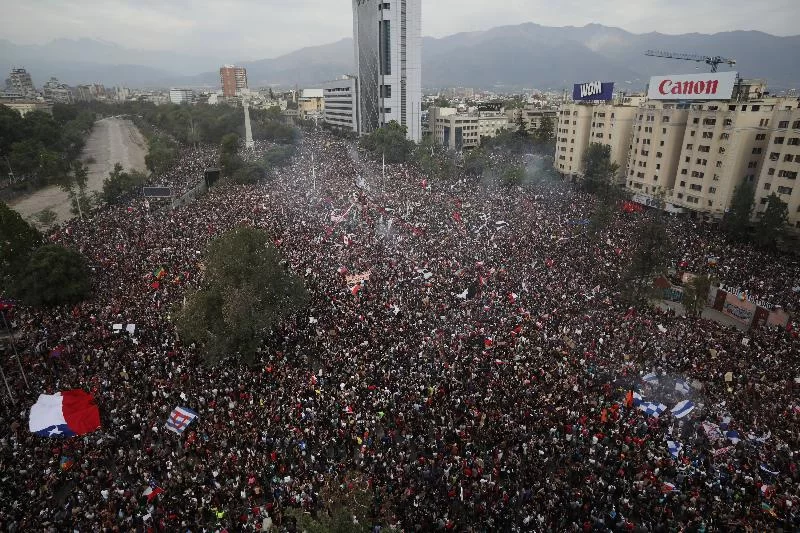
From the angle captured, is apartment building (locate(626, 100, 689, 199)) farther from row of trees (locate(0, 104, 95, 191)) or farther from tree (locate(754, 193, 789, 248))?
row of trees (locate(0, 104, 95, 191))

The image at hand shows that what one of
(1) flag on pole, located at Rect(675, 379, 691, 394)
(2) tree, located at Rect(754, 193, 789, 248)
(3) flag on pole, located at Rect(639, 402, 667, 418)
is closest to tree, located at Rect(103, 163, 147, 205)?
(3) flag on pole, located at Rect(639, 402, 667, 418)

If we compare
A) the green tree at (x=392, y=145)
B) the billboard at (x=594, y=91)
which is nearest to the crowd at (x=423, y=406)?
the billboard at (x=594, y=91)

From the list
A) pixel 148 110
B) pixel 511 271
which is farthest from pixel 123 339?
pixel 148 110

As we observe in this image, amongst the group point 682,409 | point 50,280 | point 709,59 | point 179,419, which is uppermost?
point 709,59

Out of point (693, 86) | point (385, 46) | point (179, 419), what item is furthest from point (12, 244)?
point (385, 46)

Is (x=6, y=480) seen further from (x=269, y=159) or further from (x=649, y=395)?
(x=269, y=159)

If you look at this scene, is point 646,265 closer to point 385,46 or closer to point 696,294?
point 696,294
